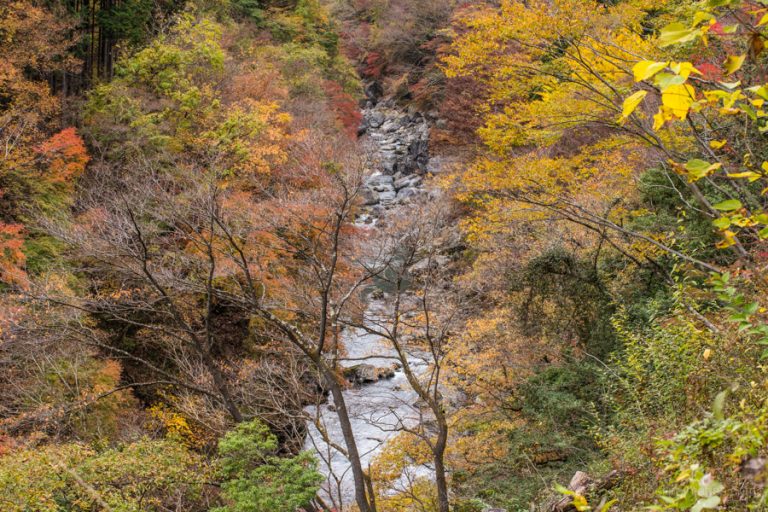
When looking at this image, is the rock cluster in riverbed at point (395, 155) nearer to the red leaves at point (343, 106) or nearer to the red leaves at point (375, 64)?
the red leaves at point (343, 106)

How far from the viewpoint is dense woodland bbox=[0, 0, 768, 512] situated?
501 cm

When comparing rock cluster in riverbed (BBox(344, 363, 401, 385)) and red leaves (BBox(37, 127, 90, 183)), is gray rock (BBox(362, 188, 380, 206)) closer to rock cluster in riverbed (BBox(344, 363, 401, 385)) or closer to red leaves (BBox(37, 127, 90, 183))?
rock cluster in riverbed (BBox(344, 363, 401, 385))

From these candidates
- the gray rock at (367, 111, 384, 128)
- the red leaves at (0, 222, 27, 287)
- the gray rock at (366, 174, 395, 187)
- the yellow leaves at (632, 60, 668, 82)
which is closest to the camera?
the yellow leaves at (632, 60, 668, 82)

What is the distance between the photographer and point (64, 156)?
14414mm

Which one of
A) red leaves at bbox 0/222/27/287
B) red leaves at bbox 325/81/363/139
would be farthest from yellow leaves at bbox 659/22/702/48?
Answer: red leaves at bbox 325/81/363/139

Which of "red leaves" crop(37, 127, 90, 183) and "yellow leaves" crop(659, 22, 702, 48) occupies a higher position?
"red leaves" crop(37, 127, 90, 183)

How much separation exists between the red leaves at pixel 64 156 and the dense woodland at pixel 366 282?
7 centimetres

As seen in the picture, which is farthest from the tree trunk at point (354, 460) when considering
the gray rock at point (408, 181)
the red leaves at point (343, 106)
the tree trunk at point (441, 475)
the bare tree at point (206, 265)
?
the gray rock at point (408, 181)

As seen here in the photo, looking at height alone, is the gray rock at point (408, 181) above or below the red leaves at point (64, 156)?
above

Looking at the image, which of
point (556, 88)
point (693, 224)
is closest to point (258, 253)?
point (556, 88)

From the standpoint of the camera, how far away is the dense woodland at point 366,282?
5.01m

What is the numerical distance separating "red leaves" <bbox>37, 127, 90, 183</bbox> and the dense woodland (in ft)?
0.24

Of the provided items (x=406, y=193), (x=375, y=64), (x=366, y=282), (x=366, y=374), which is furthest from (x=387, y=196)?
(x=375, y=64)

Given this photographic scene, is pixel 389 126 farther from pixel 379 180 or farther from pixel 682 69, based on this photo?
pixel 682 69
